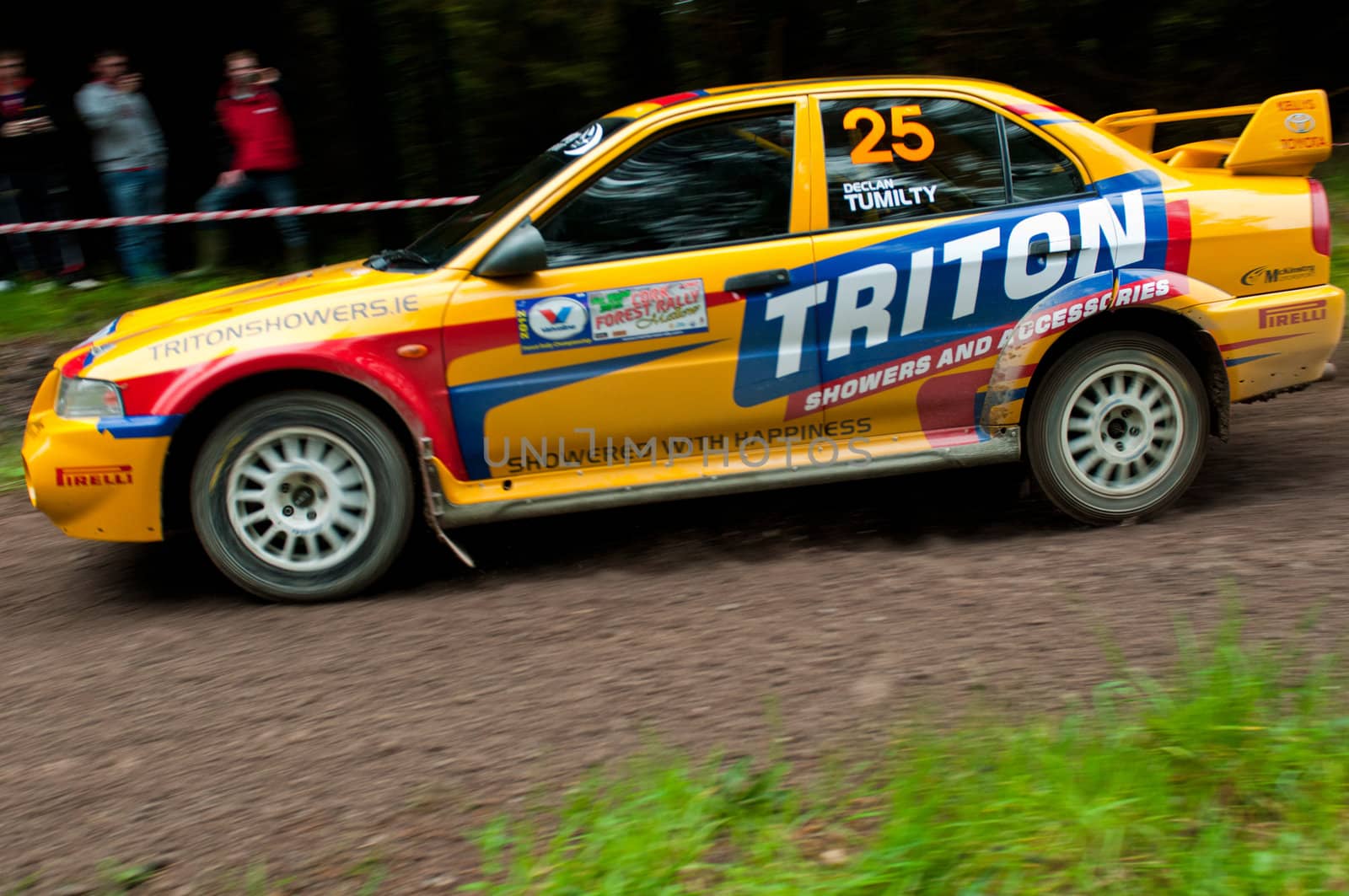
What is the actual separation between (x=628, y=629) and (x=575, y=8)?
5972 mm

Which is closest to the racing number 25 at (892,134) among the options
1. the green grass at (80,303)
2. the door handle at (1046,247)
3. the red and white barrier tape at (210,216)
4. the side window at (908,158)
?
the side window at (908,158)

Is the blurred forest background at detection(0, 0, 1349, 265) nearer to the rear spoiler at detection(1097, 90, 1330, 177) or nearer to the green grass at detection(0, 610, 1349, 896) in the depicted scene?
the rear spoiler at detection(1097, 90, 1330, 177)

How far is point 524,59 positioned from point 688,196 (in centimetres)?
479

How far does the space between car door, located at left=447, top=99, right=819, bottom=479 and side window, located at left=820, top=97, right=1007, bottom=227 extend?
6.4 inches

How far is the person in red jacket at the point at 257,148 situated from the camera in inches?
365

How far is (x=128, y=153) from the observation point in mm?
9531

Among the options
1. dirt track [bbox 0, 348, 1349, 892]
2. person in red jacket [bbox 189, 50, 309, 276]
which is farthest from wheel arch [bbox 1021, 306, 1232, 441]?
person in red jacket [bbox 189, 50, 309, 276]

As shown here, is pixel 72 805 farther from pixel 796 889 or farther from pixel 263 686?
pixel 796 889

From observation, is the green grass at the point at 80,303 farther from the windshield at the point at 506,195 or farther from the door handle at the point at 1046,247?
the door handle at the point at 1046,247

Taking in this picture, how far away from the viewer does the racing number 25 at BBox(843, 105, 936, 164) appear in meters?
4.91

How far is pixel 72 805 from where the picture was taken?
345 cm

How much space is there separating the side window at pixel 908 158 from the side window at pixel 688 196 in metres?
0.21

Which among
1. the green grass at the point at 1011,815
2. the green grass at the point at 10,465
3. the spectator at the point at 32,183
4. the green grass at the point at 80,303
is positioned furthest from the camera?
the spectator at the point at 32,183

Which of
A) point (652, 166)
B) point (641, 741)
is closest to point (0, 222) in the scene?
point (652, 166)
